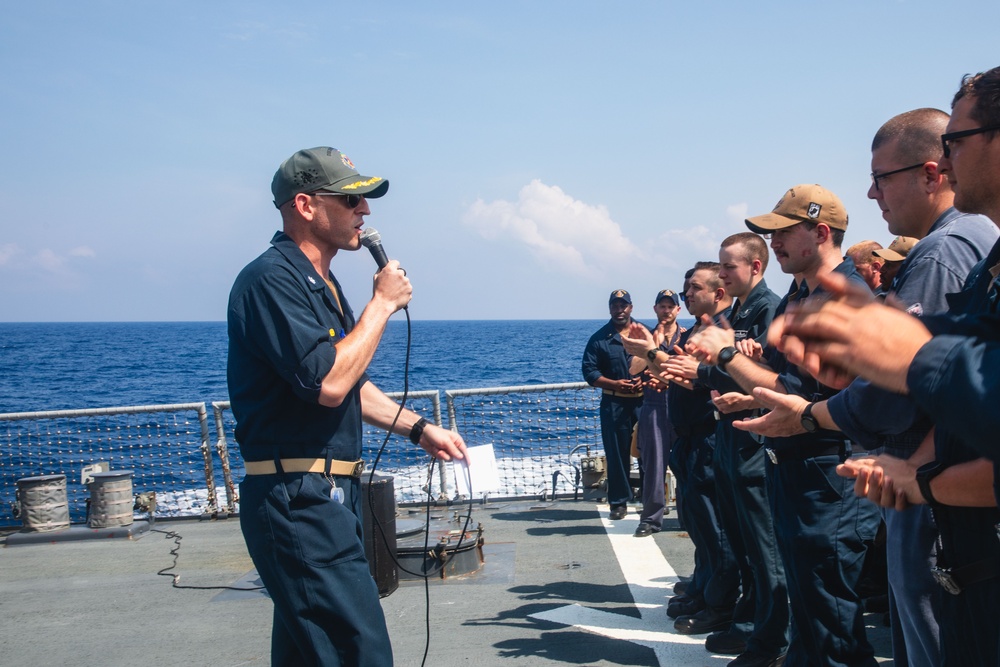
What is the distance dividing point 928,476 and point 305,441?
2089 mm

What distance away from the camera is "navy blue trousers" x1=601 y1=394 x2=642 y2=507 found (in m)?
9.65

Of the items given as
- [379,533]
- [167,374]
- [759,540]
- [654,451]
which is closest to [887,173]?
[759,540]

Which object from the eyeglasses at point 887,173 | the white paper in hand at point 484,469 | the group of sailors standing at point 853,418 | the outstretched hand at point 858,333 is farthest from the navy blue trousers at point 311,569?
the white paper in hand at point 484,469

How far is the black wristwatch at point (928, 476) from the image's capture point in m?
2.44

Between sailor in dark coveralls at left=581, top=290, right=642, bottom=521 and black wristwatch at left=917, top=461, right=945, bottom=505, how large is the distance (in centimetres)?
718

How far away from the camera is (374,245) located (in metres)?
3.93

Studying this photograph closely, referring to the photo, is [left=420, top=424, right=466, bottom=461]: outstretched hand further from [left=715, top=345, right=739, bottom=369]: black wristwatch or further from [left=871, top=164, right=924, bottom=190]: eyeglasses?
[left=871, top=164, right=924, bottom=190]: eyeglasses

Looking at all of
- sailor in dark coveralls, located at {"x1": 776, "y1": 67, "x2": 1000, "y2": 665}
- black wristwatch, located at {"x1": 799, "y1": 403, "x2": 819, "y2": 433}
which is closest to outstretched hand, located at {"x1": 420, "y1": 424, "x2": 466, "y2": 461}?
black wristwatch, located at {"x1": 799, "y1": 403, "x2": 819, "y2": 433}

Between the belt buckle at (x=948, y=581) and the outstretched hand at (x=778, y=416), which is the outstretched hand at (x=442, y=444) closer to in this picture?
the outstretched hand at (x=778, y=416)

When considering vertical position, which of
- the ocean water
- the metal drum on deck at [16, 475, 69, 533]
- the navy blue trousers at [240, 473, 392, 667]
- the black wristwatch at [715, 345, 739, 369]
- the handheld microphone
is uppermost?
the handheld microphone

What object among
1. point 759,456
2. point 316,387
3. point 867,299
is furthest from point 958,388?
point 759,456

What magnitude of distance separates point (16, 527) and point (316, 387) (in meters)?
8.66

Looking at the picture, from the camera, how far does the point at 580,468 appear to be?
11.9 meters

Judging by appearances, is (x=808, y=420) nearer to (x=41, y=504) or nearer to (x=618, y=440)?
(x=618, y=440)
